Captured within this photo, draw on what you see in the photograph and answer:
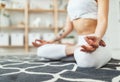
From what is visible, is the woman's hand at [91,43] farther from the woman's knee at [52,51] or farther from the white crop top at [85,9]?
the woman's knee at [52,51]

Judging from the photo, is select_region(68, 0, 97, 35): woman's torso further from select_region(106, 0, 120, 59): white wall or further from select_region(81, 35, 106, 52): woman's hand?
select_region(106, 0, 120, 59): white wall

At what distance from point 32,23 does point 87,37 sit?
312 cm

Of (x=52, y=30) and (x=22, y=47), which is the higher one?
(x=52, y=30)

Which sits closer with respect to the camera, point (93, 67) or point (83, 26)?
point (93, 67)

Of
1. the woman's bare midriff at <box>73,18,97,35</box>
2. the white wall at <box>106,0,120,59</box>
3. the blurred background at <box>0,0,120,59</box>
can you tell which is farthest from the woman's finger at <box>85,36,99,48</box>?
the white wall at <box>106,0,120,59</box>

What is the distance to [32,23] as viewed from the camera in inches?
158

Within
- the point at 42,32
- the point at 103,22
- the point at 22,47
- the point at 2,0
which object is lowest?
the point at 22,47

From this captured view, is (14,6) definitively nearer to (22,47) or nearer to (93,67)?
(22,47)

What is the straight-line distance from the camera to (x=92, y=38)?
38.7 inches

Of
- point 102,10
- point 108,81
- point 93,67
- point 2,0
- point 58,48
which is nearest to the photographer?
point 108,81

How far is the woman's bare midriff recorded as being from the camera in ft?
4.42

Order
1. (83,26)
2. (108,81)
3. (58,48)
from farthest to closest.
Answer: (58,48)
(83,26)
(108,81)

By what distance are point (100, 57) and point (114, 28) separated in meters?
2.95

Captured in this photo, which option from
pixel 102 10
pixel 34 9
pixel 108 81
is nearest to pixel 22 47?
pixel 34 9
